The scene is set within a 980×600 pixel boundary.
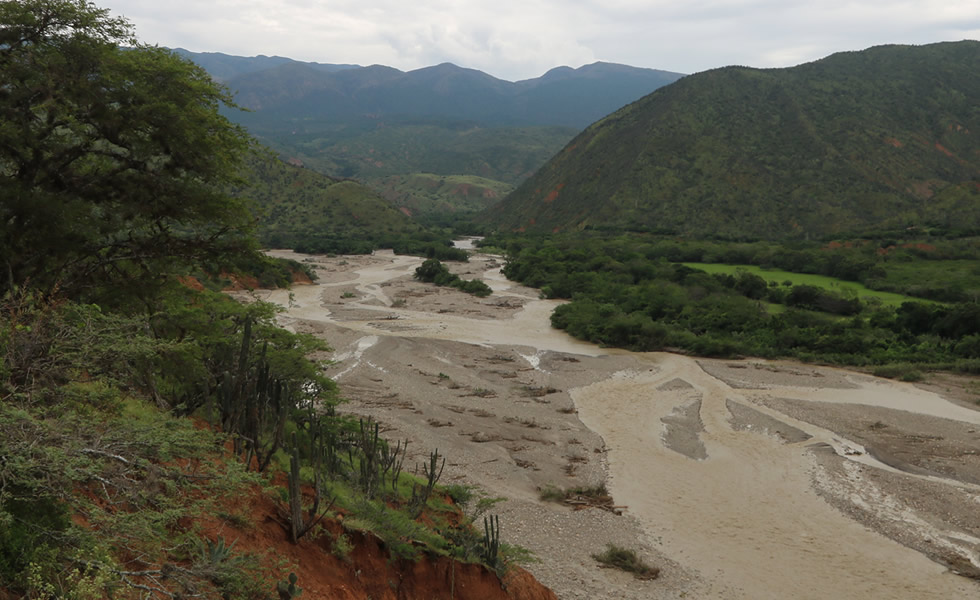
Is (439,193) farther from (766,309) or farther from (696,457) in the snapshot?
(696,457)

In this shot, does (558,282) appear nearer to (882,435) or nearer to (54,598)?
(882,435)

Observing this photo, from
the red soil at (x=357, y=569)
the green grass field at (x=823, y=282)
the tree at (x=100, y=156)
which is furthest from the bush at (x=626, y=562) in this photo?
the green grass field at (x=823, y=282)

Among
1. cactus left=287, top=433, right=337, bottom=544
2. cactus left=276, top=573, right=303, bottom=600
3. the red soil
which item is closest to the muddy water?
the red soil

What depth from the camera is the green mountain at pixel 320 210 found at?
95.9 meters

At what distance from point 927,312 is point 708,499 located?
2785cm

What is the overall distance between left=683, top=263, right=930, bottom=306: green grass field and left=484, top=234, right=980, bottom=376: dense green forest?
3.13 ft

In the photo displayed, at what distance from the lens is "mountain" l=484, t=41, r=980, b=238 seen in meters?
83.4

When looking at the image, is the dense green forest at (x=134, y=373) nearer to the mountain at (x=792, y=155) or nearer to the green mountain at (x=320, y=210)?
the mountain at (x=792, y=155)

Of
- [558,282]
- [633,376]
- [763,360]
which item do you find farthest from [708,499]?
[558,282]

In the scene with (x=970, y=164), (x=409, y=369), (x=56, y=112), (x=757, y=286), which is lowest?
(x=409, y=369)

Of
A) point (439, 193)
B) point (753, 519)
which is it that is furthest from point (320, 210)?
point (753, 519)

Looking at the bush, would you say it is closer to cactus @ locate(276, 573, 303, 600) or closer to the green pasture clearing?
cactus @ locate(276, 573, 303, 600)

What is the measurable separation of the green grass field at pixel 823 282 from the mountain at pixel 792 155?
22.0m

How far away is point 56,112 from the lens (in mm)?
9836
